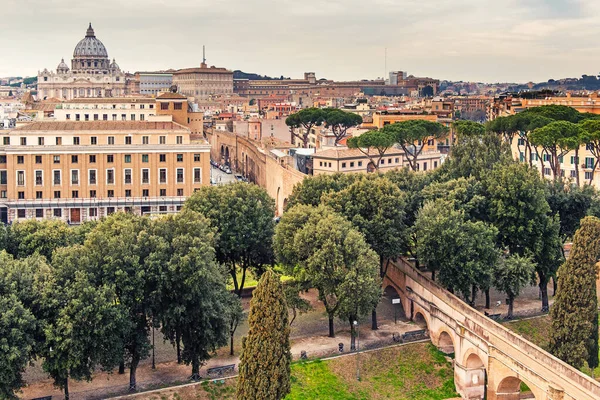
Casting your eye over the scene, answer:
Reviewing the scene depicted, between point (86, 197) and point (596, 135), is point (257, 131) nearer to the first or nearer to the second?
point (86, 197)

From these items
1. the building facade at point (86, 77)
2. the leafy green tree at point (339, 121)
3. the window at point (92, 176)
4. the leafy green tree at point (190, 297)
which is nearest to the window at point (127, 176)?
the window at point (92, 176)

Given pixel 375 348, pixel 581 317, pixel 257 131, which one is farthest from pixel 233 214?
pixel 257 131

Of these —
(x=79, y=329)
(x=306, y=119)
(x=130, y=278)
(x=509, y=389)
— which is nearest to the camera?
(x=79, y=329)

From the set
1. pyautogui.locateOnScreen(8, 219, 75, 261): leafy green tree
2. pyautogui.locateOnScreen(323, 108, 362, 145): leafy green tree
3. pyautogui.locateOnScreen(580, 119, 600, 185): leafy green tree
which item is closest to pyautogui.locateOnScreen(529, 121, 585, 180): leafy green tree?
pyautogui.locateOnScreen(580, 119, 600, 185): leafy green tree

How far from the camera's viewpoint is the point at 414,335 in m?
34.2

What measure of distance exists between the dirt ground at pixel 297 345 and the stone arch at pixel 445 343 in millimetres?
1909

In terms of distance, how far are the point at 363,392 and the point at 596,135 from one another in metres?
29.1

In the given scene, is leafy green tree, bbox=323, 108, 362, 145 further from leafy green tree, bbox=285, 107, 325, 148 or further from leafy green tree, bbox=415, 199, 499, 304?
leafy green tree, bbox=415, 199, 499, 304

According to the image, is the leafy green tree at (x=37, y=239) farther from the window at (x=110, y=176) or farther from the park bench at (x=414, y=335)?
the window at (x=110, y=176)

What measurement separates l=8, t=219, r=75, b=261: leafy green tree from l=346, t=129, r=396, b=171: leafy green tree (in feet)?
101

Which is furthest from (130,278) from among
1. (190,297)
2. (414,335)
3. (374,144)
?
(374,144)

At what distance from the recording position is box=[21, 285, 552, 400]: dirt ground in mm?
28484

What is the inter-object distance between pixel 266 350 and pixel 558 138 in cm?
3268

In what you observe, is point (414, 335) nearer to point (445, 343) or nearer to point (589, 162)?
point (445, 343)
